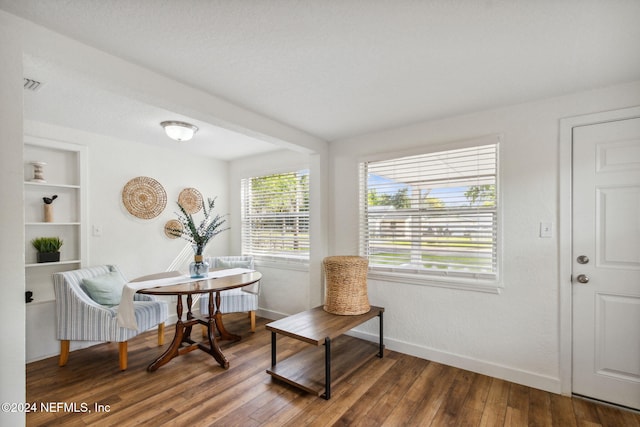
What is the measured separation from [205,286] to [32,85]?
1.94 metres

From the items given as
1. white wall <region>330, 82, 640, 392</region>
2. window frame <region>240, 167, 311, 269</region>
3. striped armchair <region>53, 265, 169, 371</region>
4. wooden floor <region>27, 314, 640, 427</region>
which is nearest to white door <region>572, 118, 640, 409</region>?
white wall <region>330, 82, 640, 392</region>

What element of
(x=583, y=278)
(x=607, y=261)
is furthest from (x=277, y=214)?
(x=607, y=261)

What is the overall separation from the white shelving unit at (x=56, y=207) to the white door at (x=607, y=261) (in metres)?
4.53

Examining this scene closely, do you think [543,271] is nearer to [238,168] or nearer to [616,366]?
[616,366]

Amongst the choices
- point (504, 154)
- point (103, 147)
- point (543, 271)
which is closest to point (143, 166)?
point (103, 147)

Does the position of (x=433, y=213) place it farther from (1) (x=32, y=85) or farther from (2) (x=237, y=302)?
(1) (x=32, y=85)

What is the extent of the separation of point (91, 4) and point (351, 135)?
244cm

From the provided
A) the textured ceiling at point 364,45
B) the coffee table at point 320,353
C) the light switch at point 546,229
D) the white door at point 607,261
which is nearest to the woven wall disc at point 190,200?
the textured ceiling at point 364,45

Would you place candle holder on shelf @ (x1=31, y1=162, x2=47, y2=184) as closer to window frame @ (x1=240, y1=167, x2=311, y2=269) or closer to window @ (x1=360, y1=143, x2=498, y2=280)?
window frame @ (x1=240, y1=167, x2=311, y2=269)

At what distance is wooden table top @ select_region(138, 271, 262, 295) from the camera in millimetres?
2561

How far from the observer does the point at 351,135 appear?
Result: 3.40 metres

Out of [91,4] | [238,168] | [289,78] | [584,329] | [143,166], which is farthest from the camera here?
[238,168]

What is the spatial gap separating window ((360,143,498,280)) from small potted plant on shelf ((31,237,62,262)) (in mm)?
3076

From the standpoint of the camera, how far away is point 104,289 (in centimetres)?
301
